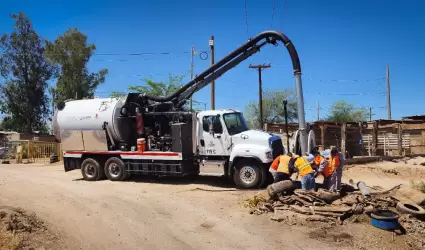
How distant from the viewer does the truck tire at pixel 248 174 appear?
12062 millimetres

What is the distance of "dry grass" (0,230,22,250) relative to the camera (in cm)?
620

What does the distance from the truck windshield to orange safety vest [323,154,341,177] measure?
3402mm

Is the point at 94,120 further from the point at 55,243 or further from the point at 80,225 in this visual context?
the point at 55,243

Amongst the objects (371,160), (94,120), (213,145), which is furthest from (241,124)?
(371,160)

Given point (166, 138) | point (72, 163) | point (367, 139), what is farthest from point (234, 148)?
point (367, 139)

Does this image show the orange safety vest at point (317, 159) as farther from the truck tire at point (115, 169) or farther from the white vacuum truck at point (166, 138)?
the truck tire at point (115, 169)

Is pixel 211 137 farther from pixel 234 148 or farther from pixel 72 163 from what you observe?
pixel 72 163

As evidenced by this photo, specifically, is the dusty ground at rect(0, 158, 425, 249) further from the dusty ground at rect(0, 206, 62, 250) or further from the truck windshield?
the truck windshield

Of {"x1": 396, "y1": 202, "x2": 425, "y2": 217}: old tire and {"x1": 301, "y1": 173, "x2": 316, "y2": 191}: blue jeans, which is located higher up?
{"x1": 301, "y1": 173, "x2": 316, "y2": 191}: blue jeans

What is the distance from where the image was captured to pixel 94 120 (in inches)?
595

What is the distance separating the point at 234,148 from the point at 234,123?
106 cm

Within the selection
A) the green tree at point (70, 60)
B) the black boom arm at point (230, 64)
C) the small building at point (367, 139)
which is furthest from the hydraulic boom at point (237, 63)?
the green tree at point (70, 60)

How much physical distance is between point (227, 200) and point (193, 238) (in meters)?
3.40

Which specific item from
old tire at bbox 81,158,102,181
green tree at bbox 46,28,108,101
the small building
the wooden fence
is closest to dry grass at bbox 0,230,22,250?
old tire at bbox 81,158,102,181
